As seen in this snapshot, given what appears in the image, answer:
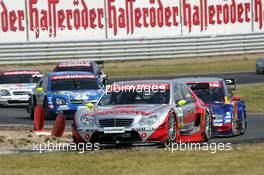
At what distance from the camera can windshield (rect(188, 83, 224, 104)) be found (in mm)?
21441

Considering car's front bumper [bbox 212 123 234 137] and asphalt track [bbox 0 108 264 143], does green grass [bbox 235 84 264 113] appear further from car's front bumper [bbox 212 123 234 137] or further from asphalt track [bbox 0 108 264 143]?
car's front bumper [bbox 212 123 234 137]

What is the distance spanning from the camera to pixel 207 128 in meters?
18.5

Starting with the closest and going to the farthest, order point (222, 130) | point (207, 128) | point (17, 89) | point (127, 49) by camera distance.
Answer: point (207, 128) → point (222, 130) → point (17, 89) → point (127, 49)

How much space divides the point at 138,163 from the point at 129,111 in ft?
8.25

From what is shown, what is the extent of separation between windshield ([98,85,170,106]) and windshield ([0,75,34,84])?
50.6 ft

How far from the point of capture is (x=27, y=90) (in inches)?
1260

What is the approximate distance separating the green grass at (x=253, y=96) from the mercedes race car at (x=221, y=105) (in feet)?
23.0

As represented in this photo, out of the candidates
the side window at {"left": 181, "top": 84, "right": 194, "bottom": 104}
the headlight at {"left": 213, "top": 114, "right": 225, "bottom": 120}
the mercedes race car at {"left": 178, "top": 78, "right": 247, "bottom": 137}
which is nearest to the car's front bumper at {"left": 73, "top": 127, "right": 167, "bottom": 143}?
the side window at {"left": 181, "top": 84, "right": 194, "bottom": 104}

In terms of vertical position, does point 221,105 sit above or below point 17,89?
above

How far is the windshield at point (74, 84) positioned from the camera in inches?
1056

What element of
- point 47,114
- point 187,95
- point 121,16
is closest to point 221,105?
point 187,95

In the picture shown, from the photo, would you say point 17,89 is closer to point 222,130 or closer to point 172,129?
point 222,130

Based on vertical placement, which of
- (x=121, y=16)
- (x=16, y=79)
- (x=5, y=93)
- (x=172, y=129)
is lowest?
(x=5, y=93)

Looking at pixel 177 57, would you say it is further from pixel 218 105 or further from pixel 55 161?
pixel 55 161
